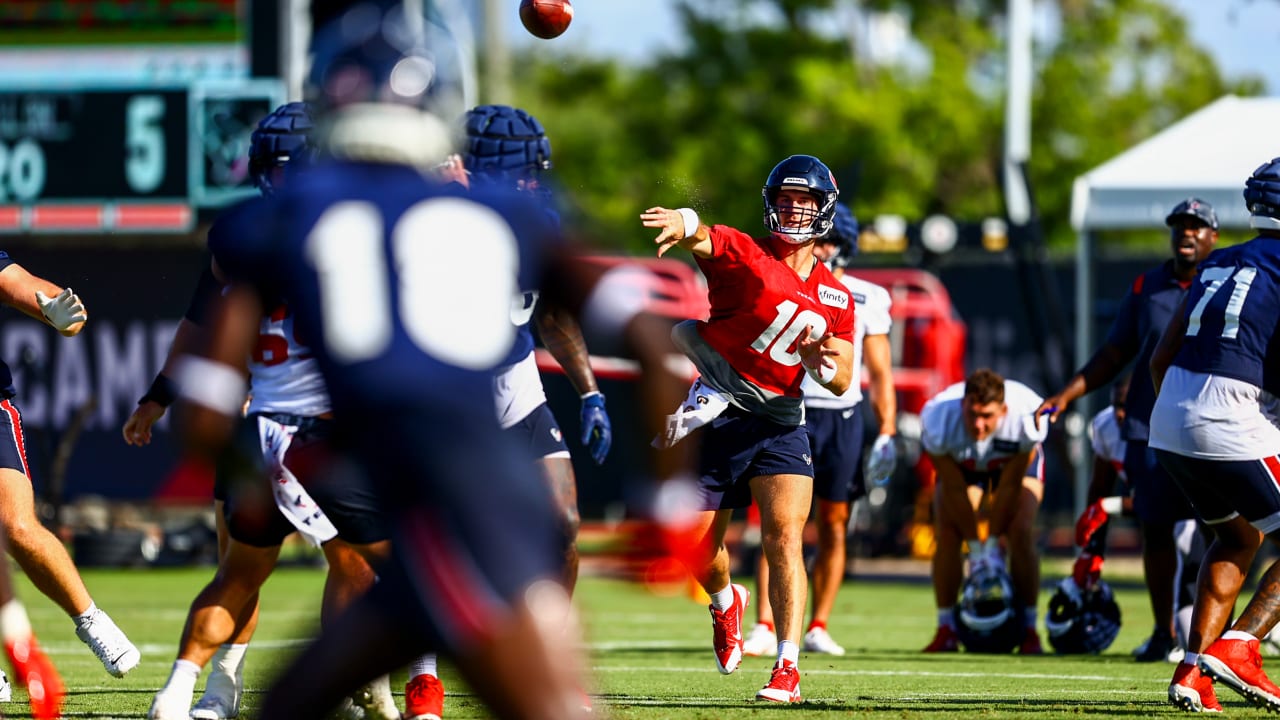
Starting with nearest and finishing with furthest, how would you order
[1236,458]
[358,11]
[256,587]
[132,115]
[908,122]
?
[358,11]
[256,587]
[1236,458]
[132,115]
[908,122]

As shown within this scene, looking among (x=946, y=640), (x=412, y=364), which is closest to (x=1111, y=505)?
(x=946, y=640)

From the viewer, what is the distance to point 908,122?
104 feet

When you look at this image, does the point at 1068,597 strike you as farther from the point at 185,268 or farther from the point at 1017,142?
the point at 1017,142

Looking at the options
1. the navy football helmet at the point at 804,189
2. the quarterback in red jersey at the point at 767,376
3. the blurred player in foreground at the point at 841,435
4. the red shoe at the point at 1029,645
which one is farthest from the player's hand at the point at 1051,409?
the navy football helmet at the point at 804,189

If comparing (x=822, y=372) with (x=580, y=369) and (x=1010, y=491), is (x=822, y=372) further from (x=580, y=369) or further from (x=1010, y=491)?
(x=1010, y=491)

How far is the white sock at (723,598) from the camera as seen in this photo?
306 inches

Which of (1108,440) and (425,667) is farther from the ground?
(425,667)

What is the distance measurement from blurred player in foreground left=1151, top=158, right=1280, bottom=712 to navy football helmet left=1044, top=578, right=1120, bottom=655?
2785 millimetres

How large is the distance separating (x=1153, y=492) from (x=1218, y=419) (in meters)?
2.88

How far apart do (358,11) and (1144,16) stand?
99.5 ft

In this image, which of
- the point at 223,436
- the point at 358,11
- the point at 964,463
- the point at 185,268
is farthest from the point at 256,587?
the point at 185,268

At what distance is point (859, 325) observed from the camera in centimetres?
1022

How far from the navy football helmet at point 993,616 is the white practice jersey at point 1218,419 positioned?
9.87ft

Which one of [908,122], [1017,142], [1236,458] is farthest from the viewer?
[908,122]
